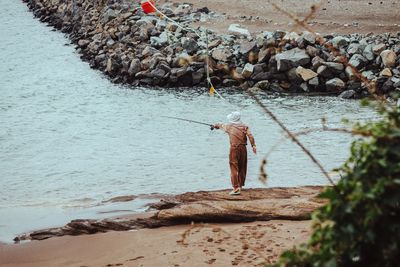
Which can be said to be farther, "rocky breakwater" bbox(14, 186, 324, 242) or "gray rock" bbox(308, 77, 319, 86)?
"gray rock" bbox(308, 77, 319, 86)

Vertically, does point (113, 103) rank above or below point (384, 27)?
below

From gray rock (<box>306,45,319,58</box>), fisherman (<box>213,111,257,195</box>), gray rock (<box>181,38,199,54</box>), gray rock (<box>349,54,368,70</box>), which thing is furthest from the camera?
gray rock (<box>181,38,199,54</box>)

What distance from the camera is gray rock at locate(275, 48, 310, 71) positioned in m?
19.6

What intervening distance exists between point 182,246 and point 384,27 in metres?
15.5

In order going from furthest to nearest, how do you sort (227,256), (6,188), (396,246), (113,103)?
(113,103)
(6,188)
(227,256)
(396,246)

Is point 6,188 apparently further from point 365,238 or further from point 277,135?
point 365,238

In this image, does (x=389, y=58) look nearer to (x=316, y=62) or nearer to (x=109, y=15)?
(x=316, y=62)

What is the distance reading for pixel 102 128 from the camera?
1778 cm

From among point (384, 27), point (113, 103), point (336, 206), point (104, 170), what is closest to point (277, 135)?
point (104, 170)

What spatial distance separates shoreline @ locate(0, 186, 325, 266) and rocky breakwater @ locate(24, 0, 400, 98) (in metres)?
8.39

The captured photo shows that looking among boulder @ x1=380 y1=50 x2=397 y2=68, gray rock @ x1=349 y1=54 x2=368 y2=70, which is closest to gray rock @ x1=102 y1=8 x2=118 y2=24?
gray rock @ x1=349 y1=54 x2=368 y2=70

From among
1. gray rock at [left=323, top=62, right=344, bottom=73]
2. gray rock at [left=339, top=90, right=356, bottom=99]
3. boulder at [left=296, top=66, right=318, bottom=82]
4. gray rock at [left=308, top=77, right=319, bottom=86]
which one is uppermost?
gray rock at [left=323, top=62, right=344, bottom=73]

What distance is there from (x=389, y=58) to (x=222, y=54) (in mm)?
5293

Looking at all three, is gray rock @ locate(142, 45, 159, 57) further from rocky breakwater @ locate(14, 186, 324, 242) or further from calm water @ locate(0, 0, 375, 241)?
rocky breakwater @ locate(14, 186, 324, 242)
